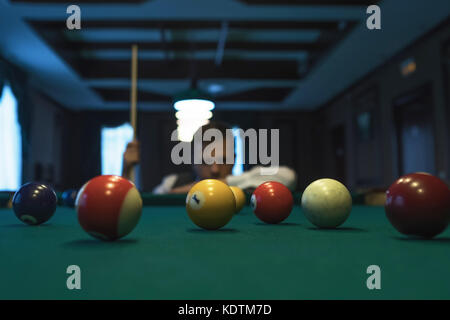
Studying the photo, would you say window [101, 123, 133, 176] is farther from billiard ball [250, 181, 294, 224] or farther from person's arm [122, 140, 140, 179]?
billiard ball [250, 181, 294, 224]

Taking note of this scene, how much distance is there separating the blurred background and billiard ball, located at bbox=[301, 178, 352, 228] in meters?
2.66

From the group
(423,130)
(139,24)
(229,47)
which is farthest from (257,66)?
(423,130)

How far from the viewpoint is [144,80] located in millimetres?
7750

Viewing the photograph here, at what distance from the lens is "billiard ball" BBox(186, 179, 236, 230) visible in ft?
5.20

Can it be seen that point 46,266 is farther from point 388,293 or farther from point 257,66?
point 257,66

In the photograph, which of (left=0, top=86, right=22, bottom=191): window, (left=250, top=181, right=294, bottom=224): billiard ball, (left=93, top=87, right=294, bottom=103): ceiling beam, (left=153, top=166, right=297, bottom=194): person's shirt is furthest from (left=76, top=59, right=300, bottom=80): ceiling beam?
(left=250, top=181, right=294, bottom=224): billiard ball

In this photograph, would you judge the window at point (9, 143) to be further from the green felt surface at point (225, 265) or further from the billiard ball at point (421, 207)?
the billiard ball at point (421, 207)

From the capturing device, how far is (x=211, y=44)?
6480mm

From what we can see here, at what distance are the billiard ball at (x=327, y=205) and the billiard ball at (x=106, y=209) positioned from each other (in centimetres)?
76

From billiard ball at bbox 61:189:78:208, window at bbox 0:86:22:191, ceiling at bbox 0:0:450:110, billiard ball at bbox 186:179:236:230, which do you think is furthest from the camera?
window at bbox 0:86:22:191

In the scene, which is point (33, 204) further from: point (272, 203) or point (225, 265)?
point (225, 265)

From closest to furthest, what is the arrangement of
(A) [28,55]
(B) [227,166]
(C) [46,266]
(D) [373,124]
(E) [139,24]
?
1. (C) [46,266]
2. (B) [227,166]
3. (E) [139,24]
4. (A) [28,55]
5. (D) [373,124]

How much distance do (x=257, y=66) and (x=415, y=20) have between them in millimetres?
3152

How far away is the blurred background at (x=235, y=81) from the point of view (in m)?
5.04
